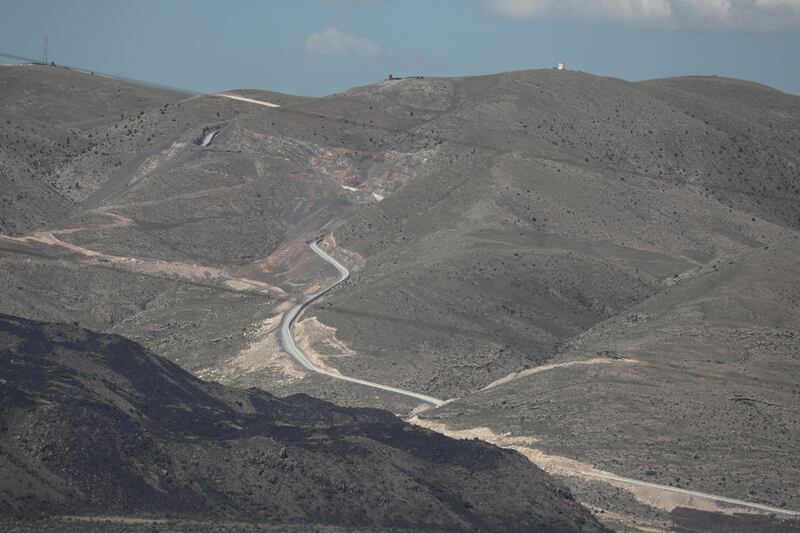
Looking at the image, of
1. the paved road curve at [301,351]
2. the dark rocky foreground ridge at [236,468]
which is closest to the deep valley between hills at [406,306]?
the dark rocky foreground ridge at [236,468]

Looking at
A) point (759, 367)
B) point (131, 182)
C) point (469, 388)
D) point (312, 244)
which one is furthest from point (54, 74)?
point (759, 367)

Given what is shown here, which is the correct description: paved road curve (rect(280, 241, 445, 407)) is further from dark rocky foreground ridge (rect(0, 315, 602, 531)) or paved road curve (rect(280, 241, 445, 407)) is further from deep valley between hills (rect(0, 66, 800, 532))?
dark rocky foreground ridge (rect(0, 315, 602, 531))

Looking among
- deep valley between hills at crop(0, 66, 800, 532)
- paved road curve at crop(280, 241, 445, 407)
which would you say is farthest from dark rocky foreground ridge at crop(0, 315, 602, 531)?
paved road curve at crop(280, 241, 445, 407)

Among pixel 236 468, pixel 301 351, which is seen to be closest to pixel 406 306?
pixel 301 351

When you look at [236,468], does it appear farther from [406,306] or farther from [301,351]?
[406,306]

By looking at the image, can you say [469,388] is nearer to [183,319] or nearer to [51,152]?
[183,319]

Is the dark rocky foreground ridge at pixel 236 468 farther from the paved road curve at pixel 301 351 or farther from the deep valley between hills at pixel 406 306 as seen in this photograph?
the paved road curve at pixel 301 351

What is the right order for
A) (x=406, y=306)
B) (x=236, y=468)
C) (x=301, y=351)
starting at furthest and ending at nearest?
(x=406, y=306), (x=301, y=351), (x=236, y=468)
